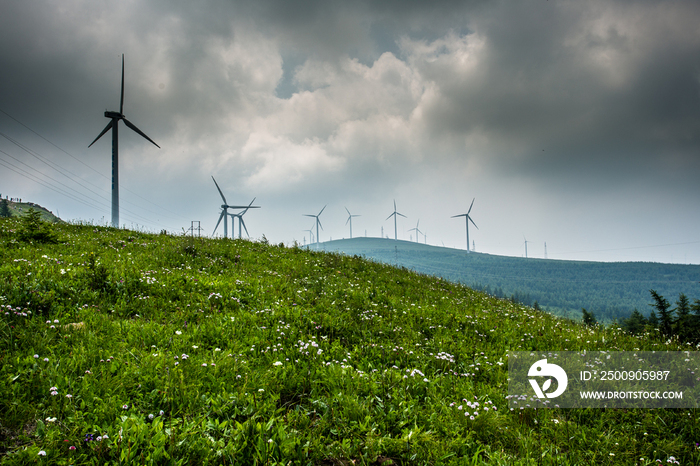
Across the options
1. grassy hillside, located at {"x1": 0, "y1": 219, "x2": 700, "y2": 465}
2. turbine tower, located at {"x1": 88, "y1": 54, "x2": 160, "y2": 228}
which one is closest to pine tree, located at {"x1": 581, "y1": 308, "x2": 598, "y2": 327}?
grassy hillside, located at {"x1": 0, "y1": 219, "x2": 700, "y2": 465}

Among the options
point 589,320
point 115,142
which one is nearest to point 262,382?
point 589,320

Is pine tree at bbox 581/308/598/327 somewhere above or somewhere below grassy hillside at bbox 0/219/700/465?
below

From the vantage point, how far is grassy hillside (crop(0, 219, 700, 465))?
12.6 ft

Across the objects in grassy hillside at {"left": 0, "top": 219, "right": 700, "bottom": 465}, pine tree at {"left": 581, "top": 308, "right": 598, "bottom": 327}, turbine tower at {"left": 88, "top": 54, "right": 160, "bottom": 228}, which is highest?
turbine tower at {"left": 88, "top": 54, "right": 160, "bottom": 228}

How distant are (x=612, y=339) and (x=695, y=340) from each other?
331 cm

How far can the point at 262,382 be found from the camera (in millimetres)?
5172

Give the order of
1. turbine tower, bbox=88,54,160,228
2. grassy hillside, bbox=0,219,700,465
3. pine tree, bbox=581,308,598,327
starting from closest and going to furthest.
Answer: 1. grassy hillside, bbox=0,219,700,465
2. pine tree, bbox=581,308,598,327
3. turbine tower, bbox=88,54,160,228

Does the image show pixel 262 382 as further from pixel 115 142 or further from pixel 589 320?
pixel 115 142

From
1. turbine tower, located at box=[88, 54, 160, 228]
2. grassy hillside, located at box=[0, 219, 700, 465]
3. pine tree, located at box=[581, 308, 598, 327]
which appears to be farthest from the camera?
turbine tower, located at box=[88, 54, 160, 228]

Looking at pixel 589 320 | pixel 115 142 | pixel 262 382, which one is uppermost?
pixel 115 142

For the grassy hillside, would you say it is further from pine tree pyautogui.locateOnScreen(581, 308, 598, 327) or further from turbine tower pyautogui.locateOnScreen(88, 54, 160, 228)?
turbine tower pyautogui.locateOnScreen(88, 54, 160, 228)

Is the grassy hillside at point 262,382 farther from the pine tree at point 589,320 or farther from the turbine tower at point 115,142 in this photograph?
the turbine tower at point 115,142

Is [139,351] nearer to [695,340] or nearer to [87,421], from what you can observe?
[87,421]

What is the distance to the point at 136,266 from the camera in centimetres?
1034
